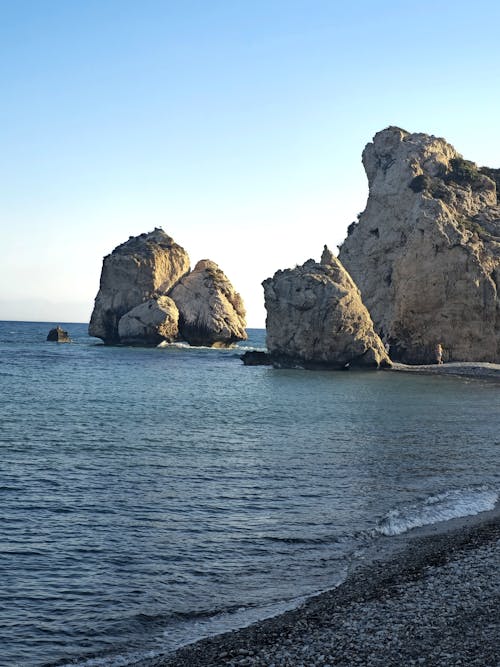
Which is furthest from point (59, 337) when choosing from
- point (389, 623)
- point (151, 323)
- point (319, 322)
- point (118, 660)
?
point (389, 623)

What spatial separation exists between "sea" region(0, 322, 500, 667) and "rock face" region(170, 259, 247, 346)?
65.2 meters

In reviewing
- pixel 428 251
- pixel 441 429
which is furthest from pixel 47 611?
pixel 428 251

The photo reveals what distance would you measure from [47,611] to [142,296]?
99592mm

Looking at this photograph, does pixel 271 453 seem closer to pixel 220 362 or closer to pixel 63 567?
pixel 63 567

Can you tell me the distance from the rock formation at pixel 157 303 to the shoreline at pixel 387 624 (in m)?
93.5

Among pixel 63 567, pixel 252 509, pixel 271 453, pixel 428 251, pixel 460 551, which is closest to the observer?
pixel 63 567

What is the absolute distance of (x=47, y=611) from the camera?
13180 millimetres

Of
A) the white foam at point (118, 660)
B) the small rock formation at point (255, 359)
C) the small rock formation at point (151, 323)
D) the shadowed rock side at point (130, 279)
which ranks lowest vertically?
the white foam at point (118, 660)

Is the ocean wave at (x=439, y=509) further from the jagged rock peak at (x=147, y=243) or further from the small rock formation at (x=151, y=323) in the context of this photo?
the jagged rock peak at (x=147, y=243)

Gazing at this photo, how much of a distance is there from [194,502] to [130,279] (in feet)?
307

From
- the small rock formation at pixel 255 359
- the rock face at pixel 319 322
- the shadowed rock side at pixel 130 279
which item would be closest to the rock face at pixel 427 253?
the rock face at pixel 319 322

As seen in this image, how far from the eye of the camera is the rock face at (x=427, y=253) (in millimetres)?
78812

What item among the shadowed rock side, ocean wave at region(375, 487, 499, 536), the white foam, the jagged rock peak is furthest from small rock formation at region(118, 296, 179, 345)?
the white foam

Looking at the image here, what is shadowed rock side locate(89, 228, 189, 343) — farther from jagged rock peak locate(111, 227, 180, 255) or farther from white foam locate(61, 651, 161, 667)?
white foam locate(61, 651, 161, 667)
